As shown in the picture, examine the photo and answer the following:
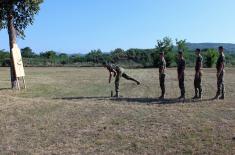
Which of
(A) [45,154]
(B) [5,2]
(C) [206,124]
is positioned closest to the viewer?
(A) [45,154]

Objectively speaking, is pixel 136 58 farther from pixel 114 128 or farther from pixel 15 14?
pixel 114 128

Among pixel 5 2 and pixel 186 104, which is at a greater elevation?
pixel 5 2

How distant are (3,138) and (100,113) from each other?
3.98 m

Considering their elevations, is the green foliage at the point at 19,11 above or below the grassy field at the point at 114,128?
above

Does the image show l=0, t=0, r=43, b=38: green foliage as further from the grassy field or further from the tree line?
the tree line

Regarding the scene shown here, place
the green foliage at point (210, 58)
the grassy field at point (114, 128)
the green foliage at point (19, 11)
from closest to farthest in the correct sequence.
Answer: the grassy field at point (114, 128)
the green foliage at point (19, 11)
the green foliage at point (210, 58)

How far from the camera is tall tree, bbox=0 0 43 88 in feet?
83.9

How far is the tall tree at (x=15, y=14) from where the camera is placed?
25578mm

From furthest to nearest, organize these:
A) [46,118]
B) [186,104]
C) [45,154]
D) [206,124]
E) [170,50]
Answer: [170,50] < [186,104] < [46,118] < [206,124] < [45,154]

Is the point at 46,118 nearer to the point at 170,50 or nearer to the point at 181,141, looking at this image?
the point at 181,141

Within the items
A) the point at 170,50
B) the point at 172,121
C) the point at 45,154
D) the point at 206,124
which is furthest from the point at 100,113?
the point at 170,50

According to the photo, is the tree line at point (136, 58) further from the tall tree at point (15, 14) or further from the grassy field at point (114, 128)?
the grassy field at point (114, 128)

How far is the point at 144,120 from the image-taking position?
45.5 feet

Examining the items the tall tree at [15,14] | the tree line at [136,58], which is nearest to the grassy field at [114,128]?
the tall tree at [15,14]
